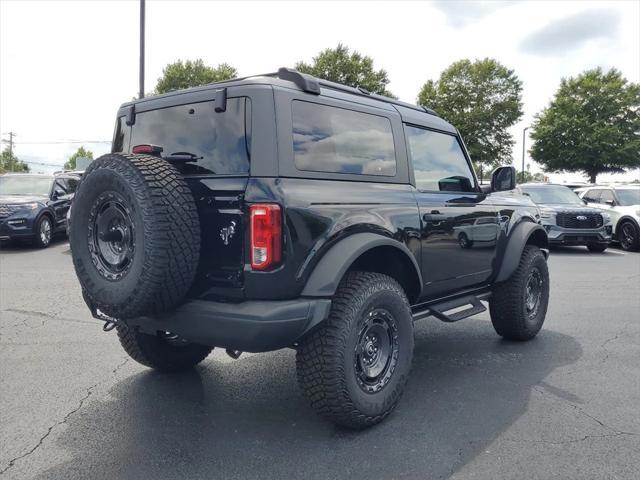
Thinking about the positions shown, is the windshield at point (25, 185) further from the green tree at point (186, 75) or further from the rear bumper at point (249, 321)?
the green tree at point (186, 75)

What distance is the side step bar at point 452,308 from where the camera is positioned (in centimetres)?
407

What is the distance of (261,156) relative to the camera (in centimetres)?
295

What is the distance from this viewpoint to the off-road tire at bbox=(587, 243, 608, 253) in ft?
44.2

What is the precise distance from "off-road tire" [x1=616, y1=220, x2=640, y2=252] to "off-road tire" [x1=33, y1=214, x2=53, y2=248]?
14163mm

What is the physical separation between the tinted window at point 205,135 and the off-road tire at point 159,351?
52.8 inches

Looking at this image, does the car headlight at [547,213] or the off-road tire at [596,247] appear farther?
the off-road tire at [596,247]

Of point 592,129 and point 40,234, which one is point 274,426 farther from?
point 592,129

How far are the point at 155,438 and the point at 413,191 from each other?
7.54ft

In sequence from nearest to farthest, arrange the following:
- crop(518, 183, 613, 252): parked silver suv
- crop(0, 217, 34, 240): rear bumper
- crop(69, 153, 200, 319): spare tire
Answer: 1. crop(69, 153, 200, 319): spare tire
2. crop(0, 217, 34, 240): rear bumper
3. crop(518, 183, 613, 252): parked silver suv

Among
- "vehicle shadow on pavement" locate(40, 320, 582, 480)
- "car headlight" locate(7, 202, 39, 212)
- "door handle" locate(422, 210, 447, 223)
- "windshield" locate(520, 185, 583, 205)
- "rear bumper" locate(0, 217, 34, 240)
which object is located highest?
"windshield" locate(520, 185, 583, 205)

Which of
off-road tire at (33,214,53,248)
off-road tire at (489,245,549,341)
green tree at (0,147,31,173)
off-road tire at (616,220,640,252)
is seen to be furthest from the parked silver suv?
green tree at (0,147,31,173)

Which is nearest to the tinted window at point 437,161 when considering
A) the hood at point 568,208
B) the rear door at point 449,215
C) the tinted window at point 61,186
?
the rear door at point 449,215

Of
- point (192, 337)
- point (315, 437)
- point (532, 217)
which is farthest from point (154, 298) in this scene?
point (532, 217)

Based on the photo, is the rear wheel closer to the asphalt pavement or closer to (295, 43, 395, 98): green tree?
the asphalt pavement
